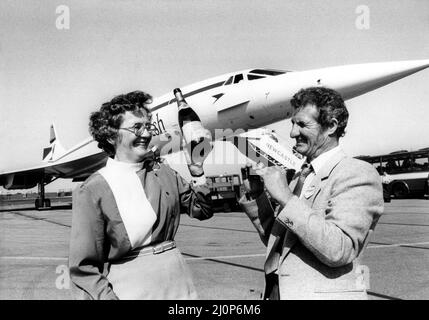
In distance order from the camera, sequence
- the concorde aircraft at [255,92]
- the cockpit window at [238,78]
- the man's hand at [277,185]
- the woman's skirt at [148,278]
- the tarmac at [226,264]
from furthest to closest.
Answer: the cockpit window at [238,78] < the concorde aircraft at [255,92] < the tarmac at [226,264] < the woman's skirt at [148,278] < the man's hand at [277,185]

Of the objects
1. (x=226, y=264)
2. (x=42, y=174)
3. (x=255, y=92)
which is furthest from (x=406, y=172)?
(x=226, y=264)

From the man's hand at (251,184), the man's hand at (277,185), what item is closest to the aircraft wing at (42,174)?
the man's hand at (251,184)

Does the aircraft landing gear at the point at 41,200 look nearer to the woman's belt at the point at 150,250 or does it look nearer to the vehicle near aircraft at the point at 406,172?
the vehicle near aircraft at the point at 406,172

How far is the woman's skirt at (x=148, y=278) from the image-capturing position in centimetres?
211

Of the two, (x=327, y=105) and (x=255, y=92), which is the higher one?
(x=255, y=92)

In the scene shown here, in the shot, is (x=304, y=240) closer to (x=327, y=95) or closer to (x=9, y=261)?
(x=327, y=95)

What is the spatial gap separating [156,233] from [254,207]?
523 mm

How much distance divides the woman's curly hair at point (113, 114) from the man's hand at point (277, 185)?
2.60 ft

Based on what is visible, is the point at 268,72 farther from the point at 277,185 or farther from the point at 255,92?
the point at 277,185

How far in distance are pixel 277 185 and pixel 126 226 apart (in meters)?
0.72

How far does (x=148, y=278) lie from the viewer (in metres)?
2.12

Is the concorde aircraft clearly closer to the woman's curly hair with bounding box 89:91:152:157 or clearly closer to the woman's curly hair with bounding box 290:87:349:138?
the woman's curly hair with bounding box 89:91:152:157

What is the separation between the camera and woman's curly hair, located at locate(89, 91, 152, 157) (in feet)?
7.80

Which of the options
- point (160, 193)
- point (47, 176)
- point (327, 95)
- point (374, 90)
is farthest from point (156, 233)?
point (47, 176)
